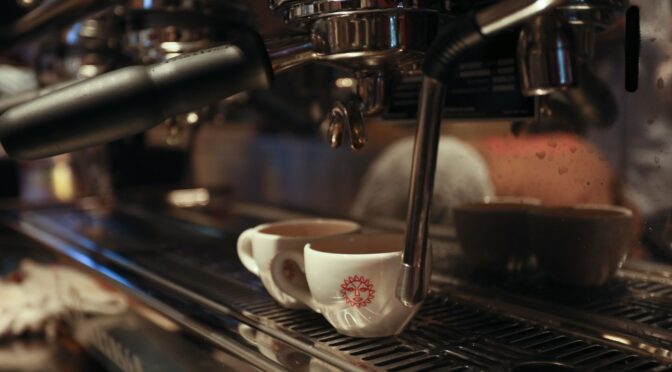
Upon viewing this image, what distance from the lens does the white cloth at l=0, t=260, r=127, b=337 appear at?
0.72 metres

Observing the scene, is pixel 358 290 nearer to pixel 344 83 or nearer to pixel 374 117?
pixel 374 117

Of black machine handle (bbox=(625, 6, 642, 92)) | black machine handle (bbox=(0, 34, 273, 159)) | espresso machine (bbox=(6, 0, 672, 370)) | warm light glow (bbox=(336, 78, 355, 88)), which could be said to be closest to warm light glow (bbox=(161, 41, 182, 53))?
espresso machine (bbox=(6, 0, 672, 370))

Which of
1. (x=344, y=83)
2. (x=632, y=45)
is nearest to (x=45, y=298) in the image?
(x=344, y=83)

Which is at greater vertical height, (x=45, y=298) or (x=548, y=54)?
(x=548, y=54)

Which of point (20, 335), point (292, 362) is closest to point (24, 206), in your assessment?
point (20, 335)

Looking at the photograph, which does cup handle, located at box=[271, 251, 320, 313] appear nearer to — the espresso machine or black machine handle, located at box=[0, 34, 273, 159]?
the espresso machine

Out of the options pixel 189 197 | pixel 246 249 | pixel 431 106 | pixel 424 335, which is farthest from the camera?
pixel 189 197

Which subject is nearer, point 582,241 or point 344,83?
point 582,241

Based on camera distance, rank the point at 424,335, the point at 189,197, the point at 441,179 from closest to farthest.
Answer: the point at 424,335 → the point at 441,179 → the point at 189,197

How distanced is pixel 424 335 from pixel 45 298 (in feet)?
1.70

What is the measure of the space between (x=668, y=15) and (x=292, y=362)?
1.30 feet

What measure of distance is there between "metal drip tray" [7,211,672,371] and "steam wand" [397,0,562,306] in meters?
0.07

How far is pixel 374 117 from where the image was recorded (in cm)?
57

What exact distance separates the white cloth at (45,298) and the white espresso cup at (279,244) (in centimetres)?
18
